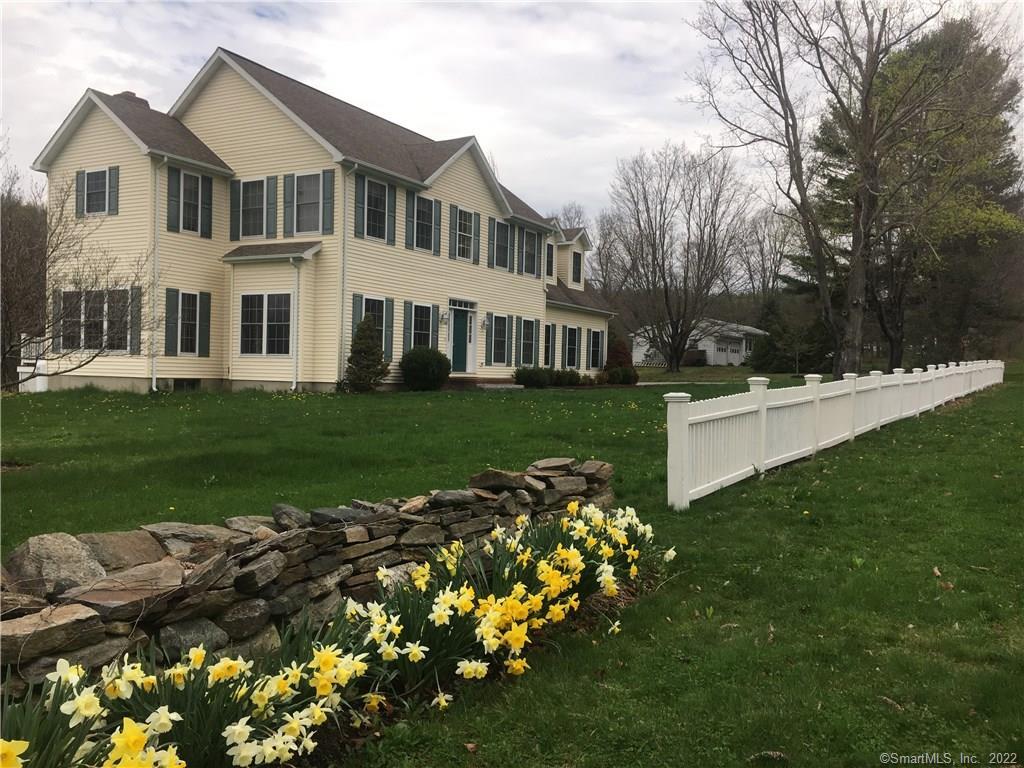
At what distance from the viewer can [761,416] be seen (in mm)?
7699

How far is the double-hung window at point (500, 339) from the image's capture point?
77.4ft

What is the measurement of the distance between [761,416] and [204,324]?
49.2ft

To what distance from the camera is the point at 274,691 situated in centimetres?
255

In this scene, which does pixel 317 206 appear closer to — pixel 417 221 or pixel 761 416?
pixel 417 221

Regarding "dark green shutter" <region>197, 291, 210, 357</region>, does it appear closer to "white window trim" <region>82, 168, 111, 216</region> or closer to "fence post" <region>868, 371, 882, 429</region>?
"white window trim" <region>82, 168, 111, 216</region>

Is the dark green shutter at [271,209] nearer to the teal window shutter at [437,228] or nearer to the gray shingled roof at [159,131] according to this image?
the gray shingled roof at [159,131]

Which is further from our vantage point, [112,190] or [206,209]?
[206,209]

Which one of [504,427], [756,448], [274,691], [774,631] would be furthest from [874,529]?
[504,427]

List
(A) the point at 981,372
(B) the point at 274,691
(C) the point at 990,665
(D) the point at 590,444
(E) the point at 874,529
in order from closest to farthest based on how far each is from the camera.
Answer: (B) the point at 274,691 < (C) the point at 990,665 < (E) the point at 874,529 < (D) the point at 590,444 < (A) the point at 981,372

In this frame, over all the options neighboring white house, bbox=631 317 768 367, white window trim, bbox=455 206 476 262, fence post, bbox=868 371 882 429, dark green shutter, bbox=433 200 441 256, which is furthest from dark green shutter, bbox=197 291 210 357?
neighboring white house, bbox=631 317 768 367

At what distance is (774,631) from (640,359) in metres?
55.8

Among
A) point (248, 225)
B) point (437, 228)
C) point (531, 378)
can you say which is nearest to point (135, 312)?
point (248, 225)

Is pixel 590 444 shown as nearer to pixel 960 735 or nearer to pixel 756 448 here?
pixel 756 448

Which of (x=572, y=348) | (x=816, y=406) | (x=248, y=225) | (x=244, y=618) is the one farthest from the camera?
(x=572, y=348)
